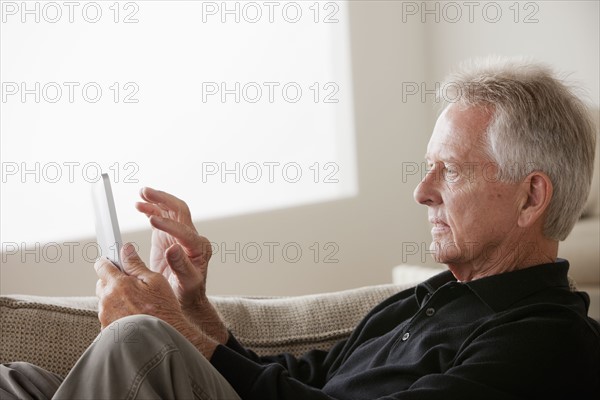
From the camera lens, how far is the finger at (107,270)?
1448 millimetres

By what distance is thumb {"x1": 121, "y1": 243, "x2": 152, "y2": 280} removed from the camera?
1.45 m

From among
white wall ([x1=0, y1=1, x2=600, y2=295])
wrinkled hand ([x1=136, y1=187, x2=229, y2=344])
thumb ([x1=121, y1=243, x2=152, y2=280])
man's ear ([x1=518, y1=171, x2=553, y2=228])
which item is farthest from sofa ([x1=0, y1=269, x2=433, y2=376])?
white wall ([x1=0, y1=1, x2=600, y2=295])

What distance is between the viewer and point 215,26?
3.23 meters

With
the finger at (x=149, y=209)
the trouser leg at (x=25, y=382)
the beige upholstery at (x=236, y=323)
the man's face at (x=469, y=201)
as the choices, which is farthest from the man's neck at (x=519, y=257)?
the trouser leg at (x=25, y=382)

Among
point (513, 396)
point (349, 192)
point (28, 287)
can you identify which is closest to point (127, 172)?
point (28, 287)

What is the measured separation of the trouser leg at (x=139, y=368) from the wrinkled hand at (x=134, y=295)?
8.0 inches

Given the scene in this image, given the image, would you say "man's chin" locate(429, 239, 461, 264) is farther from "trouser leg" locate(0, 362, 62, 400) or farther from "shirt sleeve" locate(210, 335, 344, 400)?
"trouser leg" locate(0, 362, 62, 400)

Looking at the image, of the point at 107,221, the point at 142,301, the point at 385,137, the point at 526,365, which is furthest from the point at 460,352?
the point at 385,137

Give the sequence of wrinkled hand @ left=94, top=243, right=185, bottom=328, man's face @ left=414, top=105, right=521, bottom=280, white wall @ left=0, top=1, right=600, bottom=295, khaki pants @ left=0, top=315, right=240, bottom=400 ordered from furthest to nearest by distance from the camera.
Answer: white wall @ left=0, top=1, right=600, bottom=295, man's face @ left=414, top=105, right=521, bottom=280, wrinkled hand @ left=94, top=243, right=185, bottom=328, khaki pants @ left=0, top=315, right=240, bottom=400

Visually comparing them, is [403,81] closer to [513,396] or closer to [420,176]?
[420,176]

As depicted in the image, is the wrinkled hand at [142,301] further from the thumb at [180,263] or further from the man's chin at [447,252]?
the man's chin at [447,252]

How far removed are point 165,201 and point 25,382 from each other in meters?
0.48

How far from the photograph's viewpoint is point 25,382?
4.22 ft

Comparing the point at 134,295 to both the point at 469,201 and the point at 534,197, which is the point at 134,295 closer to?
the point at 469,201
